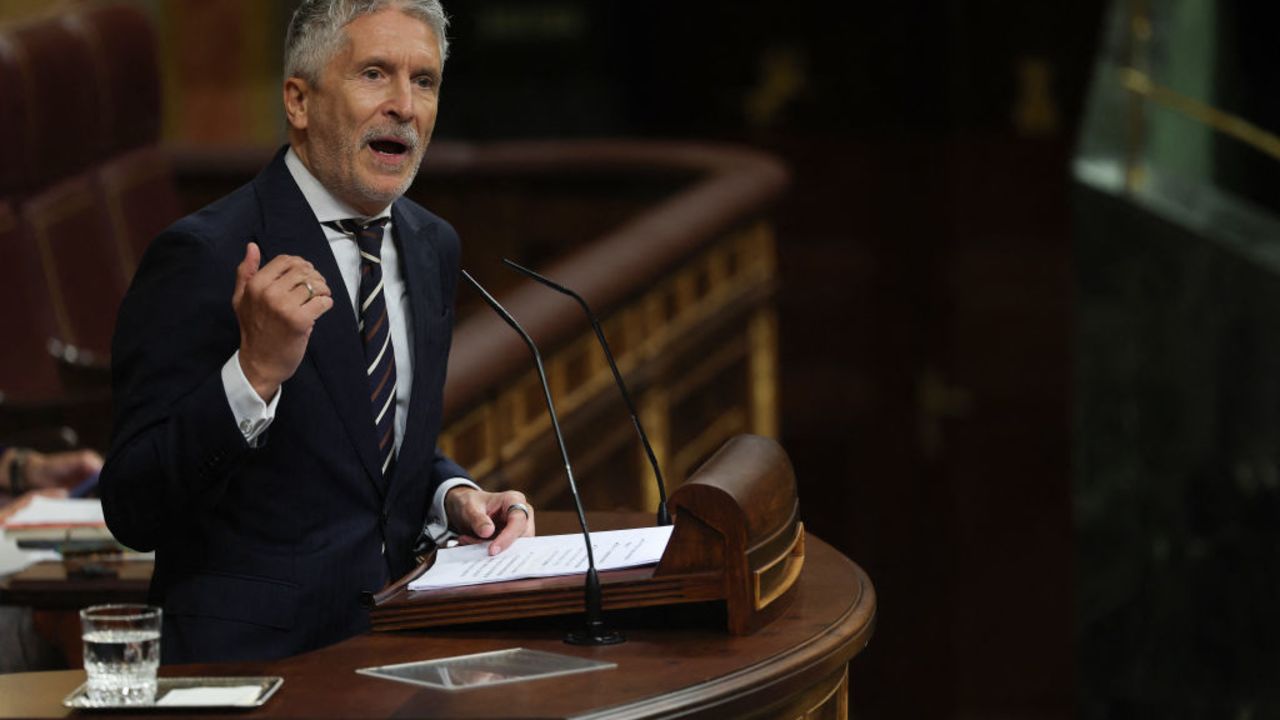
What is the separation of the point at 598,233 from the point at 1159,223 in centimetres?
185

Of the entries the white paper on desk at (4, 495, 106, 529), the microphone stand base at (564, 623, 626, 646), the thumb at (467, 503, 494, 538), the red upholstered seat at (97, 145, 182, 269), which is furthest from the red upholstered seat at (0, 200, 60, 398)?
the microphone stand base at (564, 623, 626, 646)

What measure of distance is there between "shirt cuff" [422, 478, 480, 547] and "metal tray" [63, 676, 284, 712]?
0.49m

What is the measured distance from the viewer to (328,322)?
83.5 inches

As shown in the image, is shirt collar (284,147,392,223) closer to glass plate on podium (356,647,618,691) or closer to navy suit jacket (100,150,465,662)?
navy suit jacket (100,150,465,662)

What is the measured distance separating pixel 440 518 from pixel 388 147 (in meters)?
0.45

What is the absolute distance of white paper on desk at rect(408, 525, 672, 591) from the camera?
2033 mm

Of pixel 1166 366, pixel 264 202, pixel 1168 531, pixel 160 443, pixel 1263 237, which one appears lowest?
pixel 1168 531

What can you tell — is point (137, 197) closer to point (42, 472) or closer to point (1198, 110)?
point (42, 472)

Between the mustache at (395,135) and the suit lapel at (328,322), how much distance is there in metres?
0.10

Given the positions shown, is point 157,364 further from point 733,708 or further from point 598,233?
point 598,233

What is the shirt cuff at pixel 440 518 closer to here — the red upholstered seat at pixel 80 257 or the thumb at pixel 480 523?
the thumb at pixel 480 523

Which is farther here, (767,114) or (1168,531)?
(767,114)

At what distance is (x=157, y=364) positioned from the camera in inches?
79.1

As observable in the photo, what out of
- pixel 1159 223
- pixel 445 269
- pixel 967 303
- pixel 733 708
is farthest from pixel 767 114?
pixel 733 708
